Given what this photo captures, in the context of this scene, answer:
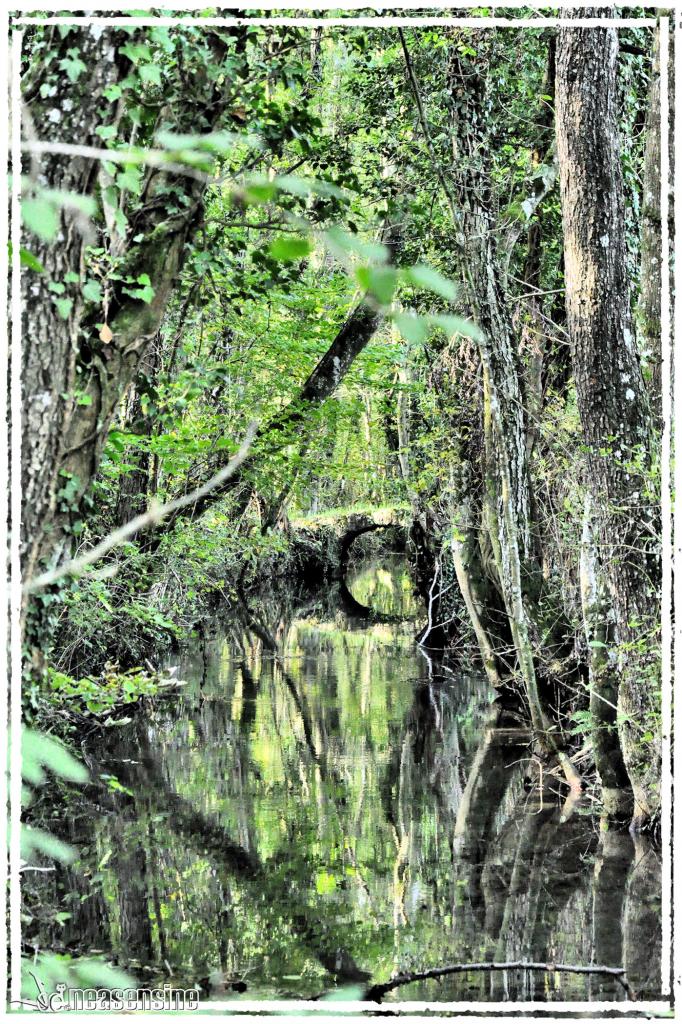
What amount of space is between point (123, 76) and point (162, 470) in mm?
8333

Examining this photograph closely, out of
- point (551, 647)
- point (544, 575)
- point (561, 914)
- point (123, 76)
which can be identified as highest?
point (123, 76)

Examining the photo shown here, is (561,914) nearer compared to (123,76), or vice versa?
(123,76)

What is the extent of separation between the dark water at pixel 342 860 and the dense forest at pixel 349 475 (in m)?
0.03

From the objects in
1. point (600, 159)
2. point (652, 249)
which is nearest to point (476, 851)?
point (652, 249)

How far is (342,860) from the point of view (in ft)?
21.2

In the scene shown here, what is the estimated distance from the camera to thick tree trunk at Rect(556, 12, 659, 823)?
18.3 feet

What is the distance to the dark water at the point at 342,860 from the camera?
5.04 meters

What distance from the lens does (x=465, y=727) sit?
399 inches

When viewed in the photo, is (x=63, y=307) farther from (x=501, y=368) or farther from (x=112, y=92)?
(x=501, y=368)

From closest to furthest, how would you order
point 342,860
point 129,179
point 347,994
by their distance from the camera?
1. point 129,179
2. point 347,994
3. point 342,860

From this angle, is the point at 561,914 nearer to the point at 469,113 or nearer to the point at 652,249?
the point at 652,249

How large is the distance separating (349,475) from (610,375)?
7.10 m

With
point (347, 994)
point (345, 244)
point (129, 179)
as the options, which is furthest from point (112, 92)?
point (347, 994)

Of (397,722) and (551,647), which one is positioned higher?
(551,647)
